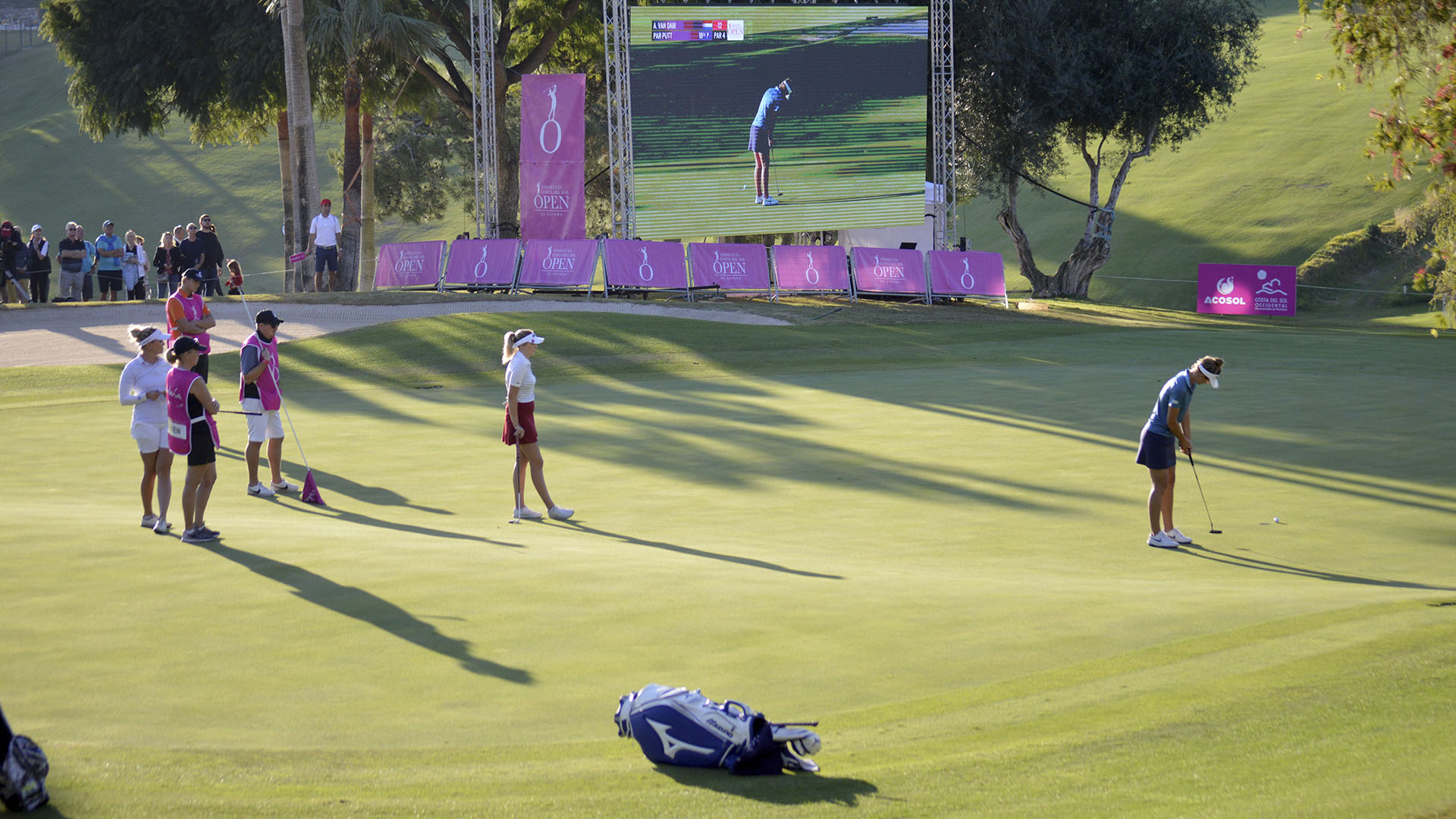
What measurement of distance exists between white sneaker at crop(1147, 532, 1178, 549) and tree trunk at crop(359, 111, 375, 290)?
3360cm

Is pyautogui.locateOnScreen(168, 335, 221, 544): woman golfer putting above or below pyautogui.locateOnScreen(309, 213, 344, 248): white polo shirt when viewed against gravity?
below

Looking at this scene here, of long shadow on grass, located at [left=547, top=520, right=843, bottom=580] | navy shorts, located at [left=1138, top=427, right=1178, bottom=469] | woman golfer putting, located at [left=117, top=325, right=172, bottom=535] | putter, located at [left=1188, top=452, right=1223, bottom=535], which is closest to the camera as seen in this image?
long shadow on grass, located at [left=547, top=520, right=843, bottom=580]

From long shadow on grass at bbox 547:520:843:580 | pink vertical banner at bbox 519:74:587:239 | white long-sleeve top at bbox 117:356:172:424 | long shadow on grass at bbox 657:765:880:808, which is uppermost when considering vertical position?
pink vertical banner at bbox 519:74:587:239

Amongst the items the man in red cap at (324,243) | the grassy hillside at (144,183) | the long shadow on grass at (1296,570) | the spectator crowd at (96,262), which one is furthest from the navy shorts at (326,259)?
the grassy hillside at (144,183)

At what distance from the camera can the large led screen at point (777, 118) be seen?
112 ft

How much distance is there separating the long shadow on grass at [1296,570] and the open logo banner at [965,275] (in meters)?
22.3

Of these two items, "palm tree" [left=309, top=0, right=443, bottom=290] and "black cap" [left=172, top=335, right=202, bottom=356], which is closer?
"black cap" [left=172, top=335, right=202, bottom=356]

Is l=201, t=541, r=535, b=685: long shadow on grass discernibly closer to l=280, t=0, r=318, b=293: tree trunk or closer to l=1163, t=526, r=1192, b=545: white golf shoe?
l=1163, t=526, r=1192, b=545: white golf shoe

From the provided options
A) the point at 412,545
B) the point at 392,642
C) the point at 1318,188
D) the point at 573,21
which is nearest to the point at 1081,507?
the point at 412,545

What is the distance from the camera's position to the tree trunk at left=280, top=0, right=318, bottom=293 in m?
32.0

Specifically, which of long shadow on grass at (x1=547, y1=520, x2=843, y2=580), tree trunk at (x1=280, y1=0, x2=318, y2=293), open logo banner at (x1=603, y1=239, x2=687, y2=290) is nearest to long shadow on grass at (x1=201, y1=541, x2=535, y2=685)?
long shadow on grass at (x1=547, y1=520, x2=843, y2=580)

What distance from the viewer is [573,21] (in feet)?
141

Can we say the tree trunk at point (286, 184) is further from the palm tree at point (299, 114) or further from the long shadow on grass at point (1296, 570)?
the long shadow on grass at point (1296, 570)

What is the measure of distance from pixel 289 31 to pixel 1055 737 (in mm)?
30877
